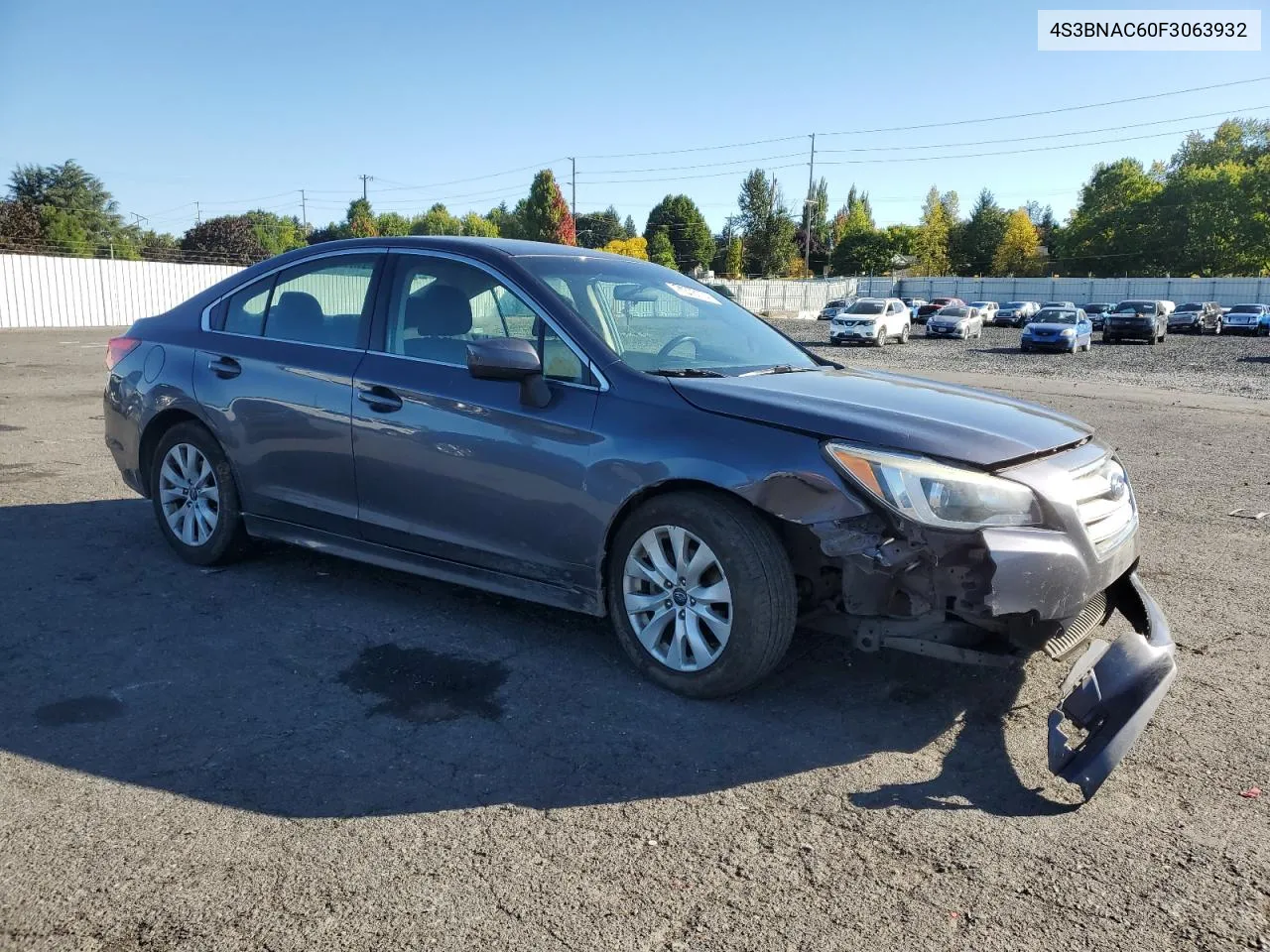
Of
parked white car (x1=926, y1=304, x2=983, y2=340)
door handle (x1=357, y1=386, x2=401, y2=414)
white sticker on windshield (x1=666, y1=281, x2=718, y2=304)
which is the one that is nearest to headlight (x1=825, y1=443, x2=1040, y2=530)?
white sticker on windshield (x1=666, y1=281, x2=718, y2=304)

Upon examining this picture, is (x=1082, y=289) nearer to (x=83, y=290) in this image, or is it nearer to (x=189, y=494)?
(x=83, y=290)

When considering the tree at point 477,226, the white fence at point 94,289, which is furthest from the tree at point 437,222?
the white fence at point 94,289

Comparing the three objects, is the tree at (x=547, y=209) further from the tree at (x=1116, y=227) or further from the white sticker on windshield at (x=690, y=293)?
the white sticker on windshield at (x=690, y=293)

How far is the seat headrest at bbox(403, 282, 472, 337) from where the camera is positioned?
4453mm

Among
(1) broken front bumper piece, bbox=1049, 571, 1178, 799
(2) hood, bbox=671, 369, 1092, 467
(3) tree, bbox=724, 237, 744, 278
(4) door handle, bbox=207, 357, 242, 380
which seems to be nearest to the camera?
(1) broken front bumper piece, bbox=1049, 571, 1178, 799

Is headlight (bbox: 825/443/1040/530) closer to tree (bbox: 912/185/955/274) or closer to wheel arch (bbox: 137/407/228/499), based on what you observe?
wheel arch (bbox: 137/407/228/499)

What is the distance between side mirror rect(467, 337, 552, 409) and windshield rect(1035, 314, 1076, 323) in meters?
34.0

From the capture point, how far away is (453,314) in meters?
4.49

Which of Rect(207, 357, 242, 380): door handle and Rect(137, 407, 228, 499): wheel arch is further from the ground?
Rect(207, 357, 242, 380): door handle

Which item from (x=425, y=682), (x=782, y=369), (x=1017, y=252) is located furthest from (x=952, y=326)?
(x=1017, y=252)

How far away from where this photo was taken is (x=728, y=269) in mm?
122500

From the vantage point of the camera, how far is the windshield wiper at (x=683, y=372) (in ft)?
13.1

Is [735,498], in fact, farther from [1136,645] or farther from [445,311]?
[445,311]

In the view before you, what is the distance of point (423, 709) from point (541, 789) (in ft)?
2.43
